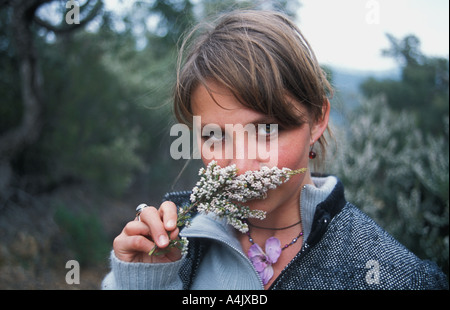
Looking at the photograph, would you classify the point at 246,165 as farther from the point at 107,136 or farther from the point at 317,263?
the point at 107,136

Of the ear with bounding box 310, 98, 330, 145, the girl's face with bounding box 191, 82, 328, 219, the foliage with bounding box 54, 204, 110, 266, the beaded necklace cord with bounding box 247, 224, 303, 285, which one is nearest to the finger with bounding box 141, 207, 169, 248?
the girl's face with bounding box 191, 82, 328, 219

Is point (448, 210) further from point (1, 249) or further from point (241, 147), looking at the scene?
point (1, 249)

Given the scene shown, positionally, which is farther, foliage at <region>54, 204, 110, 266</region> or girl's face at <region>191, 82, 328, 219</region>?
foliage at <region>54, 204, 110, 266</region>

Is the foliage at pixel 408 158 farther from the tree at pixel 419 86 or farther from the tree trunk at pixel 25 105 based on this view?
the tree trunk at pixel 25 105

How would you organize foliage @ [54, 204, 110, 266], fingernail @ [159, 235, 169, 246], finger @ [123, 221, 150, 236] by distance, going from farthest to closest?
foliage @ [54, 204, 110, 266] < finger @ [123, 221, 150, 236] < fingernail @ [159, 235, 169, 246]

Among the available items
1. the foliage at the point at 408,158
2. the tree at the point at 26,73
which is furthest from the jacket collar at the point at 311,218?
the tree at the point at 26,73

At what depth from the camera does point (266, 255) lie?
1.95 metres

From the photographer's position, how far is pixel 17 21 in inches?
212

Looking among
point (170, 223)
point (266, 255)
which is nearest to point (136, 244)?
point (170, 223)

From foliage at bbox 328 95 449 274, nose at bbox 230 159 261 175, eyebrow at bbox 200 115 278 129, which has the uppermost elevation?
eyebrow at bbox 200 115 278 129

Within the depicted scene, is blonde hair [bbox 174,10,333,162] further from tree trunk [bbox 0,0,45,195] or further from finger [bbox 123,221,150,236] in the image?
tree trunk [bbox 0,0,45,195]

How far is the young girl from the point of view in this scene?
170 centimetres

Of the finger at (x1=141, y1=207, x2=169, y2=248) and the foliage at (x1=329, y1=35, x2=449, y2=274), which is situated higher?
the finger at (x1=141, y1=207, x2=169, y2=248)
